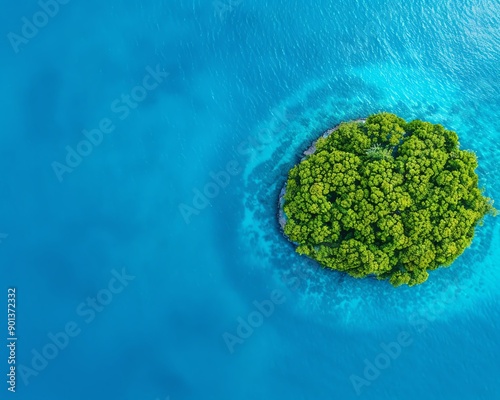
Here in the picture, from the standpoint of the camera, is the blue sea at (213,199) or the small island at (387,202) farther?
the blue sea at (213,199)

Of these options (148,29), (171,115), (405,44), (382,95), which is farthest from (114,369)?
(405,44)

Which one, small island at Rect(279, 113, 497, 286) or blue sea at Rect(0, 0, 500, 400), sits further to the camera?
blue sea at Rect(0, 0, 500, 400)

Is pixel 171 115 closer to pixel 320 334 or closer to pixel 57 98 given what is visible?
pixel 57 98

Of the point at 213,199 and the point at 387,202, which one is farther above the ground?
the point at 387,202
